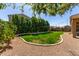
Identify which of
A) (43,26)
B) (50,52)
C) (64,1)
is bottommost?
(50,52)

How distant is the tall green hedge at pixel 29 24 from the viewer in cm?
621

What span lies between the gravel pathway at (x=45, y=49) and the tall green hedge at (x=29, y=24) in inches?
7.2

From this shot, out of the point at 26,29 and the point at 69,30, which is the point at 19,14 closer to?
the point at 26,29

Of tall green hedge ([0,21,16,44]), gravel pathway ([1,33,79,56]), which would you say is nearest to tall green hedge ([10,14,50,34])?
tall green hedge ([0,21,16,44])

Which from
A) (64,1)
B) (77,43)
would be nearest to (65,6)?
(64,1)

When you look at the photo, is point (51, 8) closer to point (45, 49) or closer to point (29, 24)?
point (29, 24)

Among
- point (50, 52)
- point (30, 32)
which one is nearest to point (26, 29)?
point (30, 32)

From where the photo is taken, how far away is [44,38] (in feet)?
20.5

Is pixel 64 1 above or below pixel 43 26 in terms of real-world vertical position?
above

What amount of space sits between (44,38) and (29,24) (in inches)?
12.3

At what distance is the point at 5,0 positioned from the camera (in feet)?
20.3

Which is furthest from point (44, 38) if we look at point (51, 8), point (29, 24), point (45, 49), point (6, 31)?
point (6, 31)

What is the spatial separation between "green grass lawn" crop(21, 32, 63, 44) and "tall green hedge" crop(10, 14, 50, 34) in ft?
0.27

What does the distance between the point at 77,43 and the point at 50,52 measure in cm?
43
